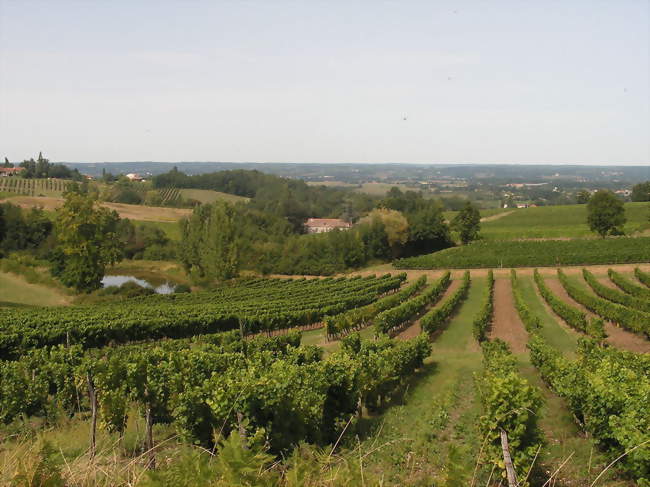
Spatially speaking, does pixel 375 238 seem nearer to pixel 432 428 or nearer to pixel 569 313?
pixel 569 313

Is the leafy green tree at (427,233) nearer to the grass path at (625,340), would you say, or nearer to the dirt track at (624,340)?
the dirt track at (624,340)

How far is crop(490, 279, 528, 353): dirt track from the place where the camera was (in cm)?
2889

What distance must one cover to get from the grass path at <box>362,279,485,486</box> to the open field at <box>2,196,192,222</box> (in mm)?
86929

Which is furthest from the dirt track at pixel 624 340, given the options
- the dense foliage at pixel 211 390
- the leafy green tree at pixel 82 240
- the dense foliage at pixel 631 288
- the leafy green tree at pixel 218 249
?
the leafy green tree at pixel 82 240

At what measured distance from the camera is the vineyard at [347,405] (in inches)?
264

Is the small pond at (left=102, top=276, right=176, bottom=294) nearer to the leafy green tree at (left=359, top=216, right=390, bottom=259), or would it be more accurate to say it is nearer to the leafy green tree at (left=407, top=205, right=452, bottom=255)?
the leafy green tree at (left=359, top=216, right=390, bottom=259)

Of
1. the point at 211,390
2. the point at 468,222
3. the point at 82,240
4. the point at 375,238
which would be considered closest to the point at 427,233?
the point at 468,222

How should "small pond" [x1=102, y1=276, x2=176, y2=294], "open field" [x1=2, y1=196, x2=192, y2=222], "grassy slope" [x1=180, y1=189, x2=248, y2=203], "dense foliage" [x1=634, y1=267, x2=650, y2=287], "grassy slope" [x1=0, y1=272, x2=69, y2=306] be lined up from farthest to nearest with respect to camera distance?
"grassy slope" [x1=180, y1=189, x2=248, y2=203] < "open field" [x1=2, y1=196, x2=192, y2=222] < "small pond" [x1=102, y1=276, x2=176, y2=294] < "grassy slope" [x1=0, y1=272, x2=69, y2=306] < "dense foliage" [x1=634, y1=267, x2=650, y2=287]

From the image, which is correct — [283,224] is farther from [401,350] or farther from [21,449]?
[21,449]

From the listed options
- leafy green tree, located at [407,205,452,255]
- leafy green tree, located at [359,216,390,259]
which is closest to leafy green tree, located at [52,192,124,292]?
leafy green tree, located at [359,216,390,259]

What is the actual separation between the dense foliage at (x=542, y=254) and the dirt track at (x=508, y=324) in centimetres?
1483

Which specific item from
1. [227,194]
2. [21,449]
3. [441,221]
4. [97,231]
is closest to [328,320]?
[21,449]

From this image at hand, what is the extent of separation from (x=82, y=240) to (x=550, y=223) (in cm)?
8477

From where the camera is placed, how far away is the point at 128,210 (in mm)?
107625
